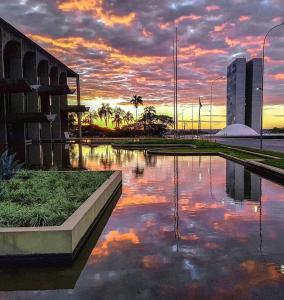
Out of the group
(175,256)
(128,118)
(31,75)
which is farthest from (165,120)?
(175,256)

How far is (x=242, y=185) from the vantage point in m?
14.6

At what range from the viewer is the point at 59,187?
1113 cm

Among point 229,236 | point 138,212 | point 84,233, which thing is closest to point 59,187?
point 138,212

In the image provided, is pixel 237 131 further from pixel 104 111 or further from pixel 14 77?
pixel 14 77

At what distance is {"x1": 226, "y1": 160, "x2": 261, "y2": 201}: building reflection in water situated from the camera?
490 inches

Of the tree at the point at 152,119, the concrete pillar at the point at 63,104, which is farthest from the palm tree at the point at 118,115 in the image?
the concrete pillar at the point at 63,104

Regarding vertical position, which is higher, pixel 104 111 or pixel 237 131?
pixel 104 111

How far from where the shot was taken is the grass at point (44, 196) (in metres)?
7.29

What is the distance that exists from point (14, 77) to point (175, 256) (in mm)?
40443

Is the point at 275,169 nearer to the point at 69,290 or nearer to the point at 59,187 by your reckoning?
the point at 59,187

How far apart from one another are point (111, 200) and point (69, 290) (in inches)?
251

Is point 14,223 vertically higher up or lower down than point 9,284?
higher up

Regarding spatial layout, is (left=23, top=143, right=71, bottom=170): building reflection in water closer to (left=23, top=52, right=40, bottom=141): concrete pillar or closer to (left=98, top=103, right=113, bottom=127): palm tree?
(left=23, top=52, right=40, bottom=141): concrete pillar

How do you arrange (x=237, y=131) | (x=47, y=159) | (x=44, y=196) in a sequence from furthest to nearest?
1. (x=237, y=131)
2. (x=47, y=159)
3. (x=44, y=196)
